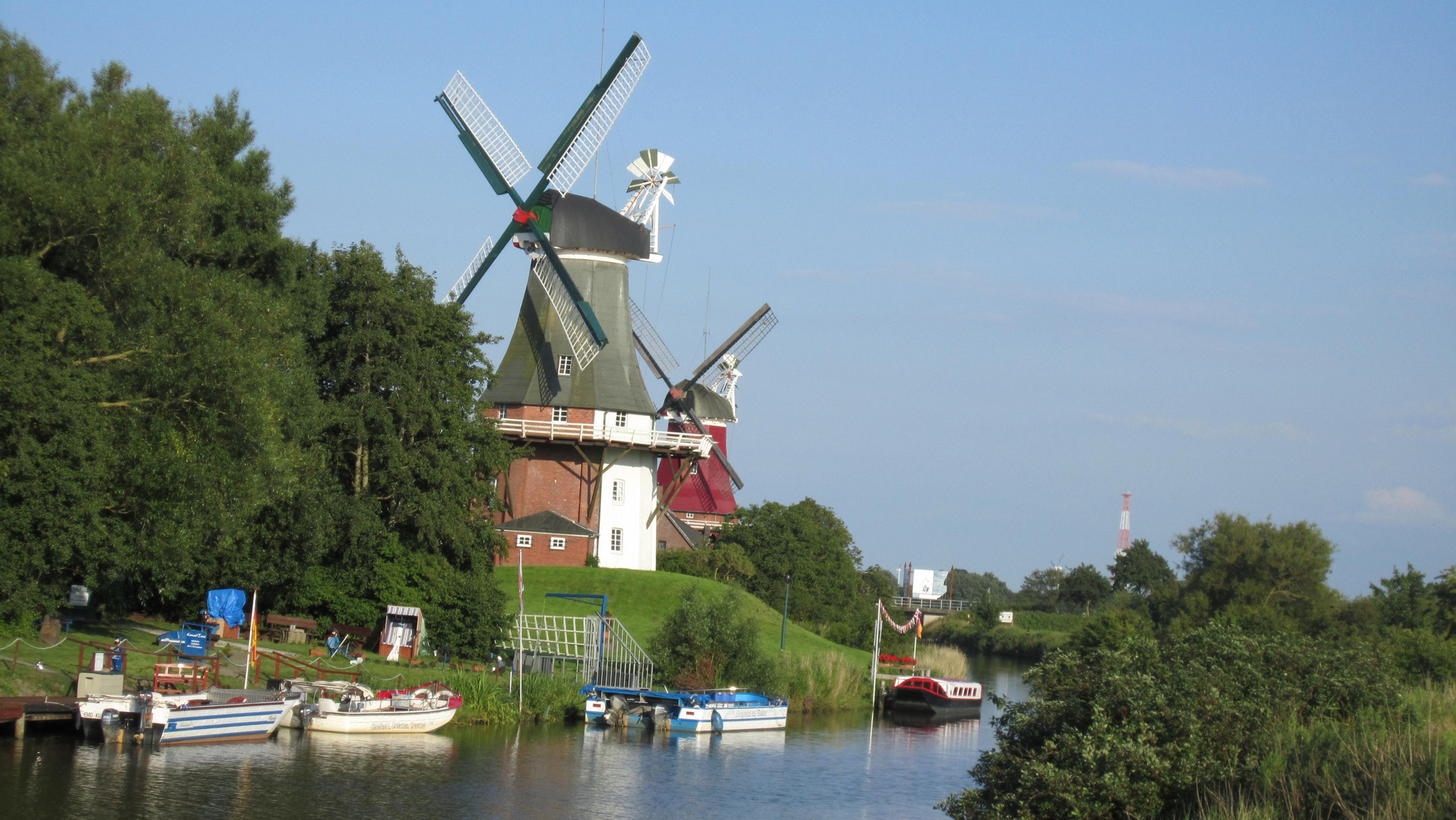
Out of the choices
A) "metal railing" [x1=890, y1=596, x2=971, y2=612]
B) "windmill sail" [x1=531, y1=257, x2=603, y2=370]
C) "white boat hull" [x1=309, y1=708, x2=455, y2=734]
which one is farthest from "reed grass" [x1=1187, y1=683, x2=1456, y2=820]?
"metal railing" [x1=890, y1=596, x2=971, y2=612]

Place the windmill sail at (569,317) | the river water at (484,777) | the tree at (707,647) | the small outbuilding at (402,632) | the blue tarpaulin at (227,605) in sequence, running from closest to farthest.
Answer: the river water at (484,777)
the blue tarpaulin at (227,605)
the small outbuilding at (402,632)
the tree at (707,647)
the windmill sail at (569,317)

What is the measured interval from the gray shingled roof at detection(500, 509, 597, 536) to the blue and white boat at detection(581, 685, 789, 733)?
1415 cm

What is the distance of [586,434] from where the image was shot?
157 feet

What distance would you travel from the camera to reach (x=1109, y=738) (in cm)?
1520

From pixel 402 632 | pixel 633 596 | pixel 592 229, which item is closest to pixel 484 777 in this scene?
pixel 402 632

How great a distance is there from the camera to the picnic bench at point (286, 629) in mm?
33688

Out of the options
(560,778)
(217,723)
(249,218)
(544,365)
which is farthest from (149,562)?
(544,365)

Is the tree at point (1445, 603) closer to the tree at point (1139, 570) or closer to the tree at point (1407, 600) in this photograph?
the tree at point (1407, 600)

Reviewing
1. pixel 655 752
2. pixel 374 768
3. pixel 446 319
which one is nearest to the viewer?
pixel 374 768

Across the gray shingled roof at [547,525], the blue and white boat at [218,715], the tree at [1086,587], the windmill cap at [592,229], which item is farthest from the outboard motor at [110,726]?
the tree at [1086,587]

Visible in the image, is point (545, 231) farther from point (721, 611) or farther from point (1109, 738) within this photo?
point (1109, 738)

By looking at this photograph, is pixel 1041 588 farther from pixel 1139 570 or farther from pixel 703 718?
pixel 703 718

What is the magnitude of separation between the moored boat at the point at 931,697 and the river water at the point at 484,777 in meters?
9.07

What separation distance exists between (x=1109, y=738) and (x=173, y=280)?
18.5m
